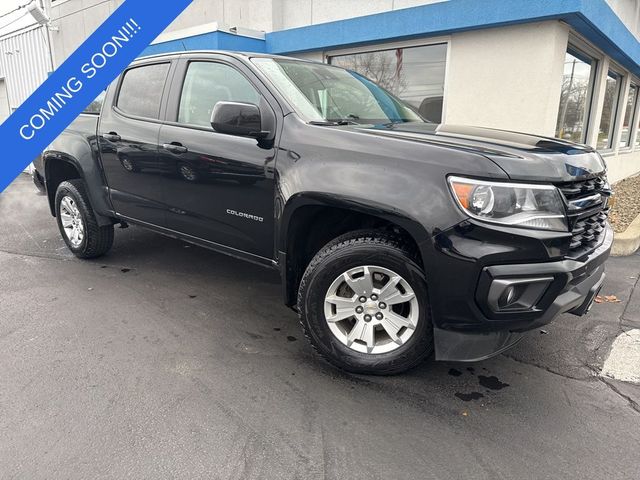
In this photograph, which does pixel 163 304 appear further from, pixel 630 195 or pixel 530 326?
pixel 630 195

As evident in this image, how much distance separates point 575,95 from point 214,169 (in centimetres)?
767

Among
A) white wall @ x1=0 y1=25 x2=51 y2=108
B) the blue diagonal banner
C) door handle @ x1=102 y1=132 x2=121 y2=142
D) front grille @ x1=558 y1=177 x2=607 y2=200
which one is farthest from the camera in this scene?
white wall @ x1=0 y1=25 x2=51 y2=108

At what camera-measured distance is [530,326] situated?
2418mm

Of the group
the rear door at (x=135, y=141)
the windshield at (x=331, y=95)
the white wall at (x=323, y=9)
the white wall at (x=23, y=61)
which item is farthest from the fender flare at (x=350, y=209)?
the white wall at (x=23, y=61)

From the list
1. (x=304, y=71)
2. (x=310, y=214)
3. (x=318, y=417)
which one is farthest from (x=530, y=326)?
(x=304, y=71)

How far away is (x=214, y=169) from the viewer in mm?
3346

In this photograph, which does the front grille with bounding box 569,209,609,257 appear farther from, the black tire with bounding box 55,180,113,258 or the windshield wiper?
the black tire with bounding box 55,180,113,258

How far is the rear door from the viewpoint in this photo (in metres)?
3.86

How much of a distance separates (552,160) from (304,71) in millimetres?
1970

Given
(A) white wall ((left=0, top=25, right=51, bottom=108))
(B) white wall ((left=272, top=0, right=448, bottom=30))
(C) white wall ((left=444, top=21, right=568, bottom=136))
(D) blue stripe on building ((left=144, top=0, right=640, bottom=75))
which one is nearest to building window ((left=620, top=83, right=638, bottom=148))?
(D) blue stripe on building ((left=144, top=0, right=640, bottom=75))

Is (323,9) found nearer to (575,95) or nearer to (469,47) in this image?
(469,47)

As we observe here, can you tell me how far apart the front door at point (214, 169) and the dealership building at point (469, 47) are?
5.45 ft

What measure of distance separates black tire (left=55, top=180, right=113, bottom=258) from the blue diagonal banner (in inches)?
60.7

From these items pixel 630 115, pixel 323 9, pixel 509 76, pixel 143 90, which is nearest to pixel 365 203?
pixel 143 90
